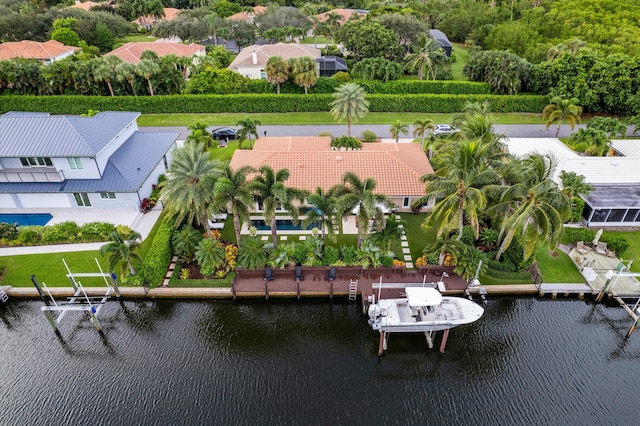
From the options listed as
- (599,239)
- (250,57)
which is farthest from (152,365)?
(250,57)

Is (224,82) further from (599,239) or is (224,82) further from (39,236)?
(599,239)

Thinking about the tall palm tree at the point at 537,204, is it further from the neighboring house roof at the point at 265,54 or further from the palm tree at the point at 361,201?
the neighboring house roof at the point at 265,54

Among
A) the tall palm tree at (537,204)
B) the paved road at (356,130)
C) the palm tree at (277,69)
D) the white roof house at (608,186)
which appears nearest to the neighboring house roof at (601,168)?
the white roof house at (608,186)

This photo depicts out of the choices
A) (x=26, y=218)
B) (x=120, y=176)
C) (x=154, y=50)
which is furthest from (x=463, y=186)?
(x=154, y=50)

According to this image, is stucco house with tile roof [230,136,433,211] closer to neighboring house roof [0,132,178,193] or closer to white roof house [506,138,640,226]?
neighboring house roof [0,132,178,193]

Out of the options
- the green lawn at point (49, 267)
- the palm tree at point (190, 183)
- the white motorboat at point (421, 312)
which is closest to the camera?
the white motorboat at point (421, 312)

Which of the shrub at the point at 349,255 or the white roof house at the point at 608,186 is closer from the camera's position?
the shrub at the point at 349,255

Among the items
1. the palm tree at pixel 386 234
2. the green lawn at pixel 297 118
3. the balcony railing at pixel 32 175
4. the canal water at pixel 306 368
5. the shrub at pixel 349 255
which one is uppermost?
the balcony railing at pixel 32 175

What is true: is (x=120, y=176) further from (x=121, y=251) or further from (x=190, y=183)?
(x=190, y=183)
